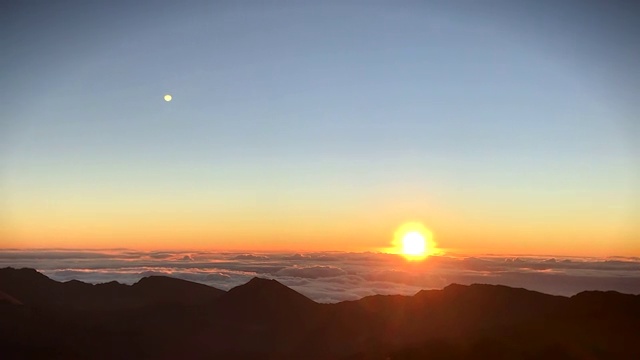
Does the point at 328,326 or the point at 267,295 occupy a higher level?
the point at 267,295

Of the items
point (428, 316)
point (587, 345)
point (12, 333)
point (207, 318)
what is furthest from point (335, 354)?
point (12, 333)

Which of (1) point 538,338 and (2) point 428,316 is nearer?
(1) point 538,338

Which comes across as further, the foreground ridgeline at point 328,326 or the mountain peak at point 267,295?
the mountain peak at point 267,295

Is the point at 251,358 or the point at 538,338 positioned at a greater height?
the point at 538,338

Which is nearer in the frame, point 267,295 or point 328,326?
point 328,326

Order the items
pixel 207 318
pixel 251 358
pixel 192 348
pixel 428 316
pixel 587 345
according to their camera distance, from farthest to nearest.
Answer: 1. pixel 207 318
2. pixel 428 316
3. pixel 192 348
4. pixel 251 358
5. pixel 587 345

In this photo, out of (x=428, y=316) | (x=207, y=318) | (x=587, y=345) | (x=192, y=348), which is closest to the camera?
(x=587, y=345)

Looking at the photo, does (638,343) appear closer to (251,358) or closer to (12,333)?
(251,358)
